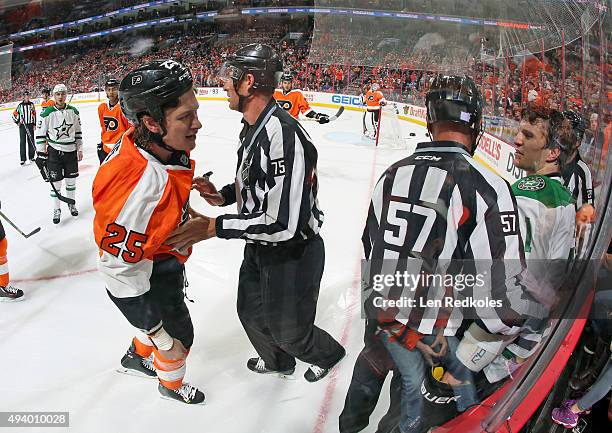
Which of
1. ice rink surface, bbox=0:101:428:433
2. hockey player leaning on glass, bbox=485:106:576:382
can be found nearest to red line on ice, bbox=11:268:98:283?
ice rink surface, bbox=0:101:428:433

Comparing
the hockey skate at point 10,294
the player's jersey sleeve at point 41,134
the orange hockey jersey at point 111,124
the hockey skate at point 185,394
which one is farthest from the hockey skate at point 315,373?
the player's jersey sleeve at point 41,134

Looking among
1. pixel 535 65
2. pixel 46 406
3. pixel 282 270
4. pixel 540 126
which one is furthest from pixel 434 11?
pixel 46 406

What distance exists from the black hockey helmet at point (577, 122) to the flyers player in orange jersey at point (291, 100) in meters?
0.64

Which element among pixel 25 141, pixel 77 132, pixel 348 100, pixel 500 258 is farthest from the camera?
pixel 25 141

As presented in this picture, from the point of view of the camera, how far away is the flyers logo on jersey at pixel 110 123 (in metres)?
1.33

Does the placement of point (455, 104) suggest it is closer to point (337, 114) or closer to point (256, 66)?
point (256, 66)

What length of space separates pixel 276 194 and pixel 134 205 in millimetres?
327

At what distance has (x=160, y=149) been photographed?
3.32 feet

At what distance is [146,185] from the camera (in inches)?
39.0

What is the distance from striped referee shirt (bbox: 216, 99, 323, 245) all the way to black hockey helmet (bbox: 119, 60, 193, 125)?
0.21 meters

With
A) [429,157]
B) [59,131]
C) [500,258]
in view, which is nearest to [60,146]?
[59,131]

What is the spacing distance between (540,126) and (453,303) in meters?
0.35

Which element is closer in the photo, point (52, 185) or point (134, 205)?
point (134, 205)

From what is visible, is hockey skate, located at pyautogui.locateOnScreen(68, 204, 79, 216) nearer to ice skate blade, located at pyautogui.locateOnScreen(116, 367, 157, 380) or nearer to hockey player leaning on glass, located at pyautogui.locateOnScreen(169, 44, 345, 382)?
ice skate blade, located at pyautogui.locateOnScreen(116, 367, 157, 380)
